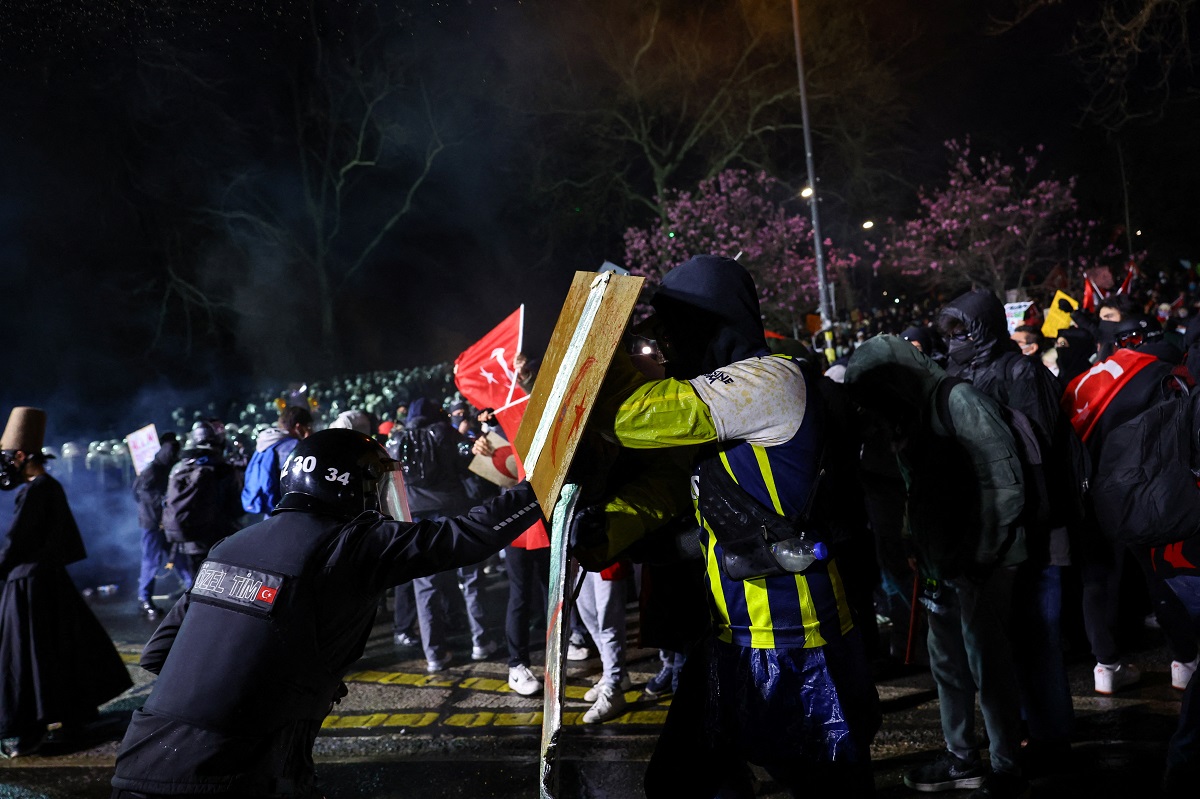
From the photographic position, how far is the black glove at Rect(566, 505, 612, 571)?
2504 millimetres

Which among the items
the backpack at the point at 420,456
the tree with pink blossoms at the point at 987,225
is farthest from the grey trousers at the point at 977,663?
the tree with pink blossoms at the point at 987,225

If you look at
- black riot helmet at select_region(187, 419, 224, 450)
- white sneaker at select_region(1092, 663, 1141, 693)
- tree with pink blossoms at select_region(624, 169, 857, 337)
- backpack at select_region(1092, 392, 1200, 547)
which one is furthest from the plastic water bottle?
tree with pink blossoms at select_region(624, 169, 857, 337)

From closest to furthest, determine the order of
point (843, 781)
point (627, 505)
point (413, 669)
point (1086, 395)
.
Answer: point (843, 781)
point (627, 505)
point (1086, 395)
point (413, 669)

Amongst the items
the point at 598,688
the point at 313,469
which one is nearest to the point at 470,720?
the point at 598,688

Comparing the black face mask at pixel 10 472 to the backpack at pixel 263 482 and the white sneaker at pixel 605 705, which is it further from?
the white sneaker at pixel 605 705

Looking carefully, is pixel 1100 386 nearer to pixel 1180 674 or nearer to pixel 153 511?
pixel 1180 674

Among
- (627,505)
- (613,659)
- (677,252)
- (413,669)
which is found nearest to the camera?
(627,505)

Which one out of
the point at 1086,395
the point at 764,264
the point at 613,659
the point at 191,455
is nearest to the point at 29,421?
the point at 191,455

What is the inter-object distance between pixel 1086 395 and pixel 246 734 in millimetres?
4648

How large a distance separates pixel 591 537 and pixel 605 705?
10.2 ft

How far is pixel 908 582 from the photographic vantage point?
569 centimetres

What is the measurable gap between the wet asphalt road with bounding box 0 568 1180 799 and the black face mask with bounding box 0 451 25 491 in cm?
179

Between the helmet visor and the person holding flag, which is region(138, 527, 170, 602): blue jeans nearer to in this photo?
the person holding flag

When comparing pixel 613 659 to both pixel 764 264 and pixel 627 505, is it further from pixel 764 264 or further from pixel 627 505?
pixel 764 264
